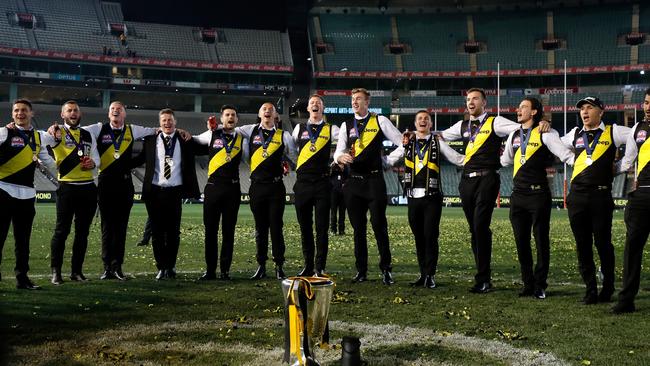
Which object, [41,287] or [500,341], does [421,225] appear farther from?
[41,287]

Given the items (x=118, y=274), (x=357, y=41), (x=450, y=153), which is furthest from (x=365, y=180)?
(x=357, y=41)

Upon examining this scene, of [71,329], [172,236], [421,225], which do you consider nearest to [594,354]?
[421,225]

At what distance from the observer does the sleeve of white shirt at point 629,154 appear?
22.5 feet

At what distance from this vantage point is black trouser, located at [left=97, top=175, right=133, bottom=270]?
862 centimetres

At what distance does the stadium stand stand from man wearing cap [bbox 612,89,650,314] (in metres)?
50.2

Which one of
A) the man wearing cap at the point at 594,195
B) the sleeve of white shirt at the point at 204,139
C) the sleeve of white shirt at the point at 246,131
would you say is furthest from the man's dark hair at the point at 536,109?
the sleeve of white shirt at the point at 204,139

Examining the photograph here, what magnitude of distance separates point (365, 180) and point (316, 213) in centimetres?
85

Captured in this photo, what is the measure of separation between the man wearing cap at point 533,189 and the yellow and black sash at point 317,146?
260 cm

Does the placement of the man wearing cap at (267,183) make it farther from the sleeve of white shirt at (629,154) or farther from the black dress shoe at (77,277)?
the sleeve of white shirt at (629,154)

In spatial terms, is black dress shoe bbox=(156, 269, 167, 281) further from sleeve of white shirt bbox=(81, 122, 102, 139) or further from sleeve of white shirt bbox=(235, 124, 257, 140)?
sleeve of white shirt bbox=(235, 124, 257, 140)

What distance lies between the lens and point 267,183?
8789mm

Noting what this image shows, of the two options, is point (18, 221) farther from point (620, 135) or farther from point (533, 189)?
point (620, 135)

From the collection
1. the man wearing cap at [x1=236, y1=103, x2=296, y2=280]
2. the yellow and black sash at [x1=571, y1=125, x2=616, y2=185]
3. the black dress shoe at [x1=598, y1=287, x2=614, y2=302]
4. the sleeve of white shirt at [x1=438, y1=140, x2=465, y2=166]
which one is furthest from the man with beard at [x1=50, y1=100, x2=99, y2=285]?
the black dress shoe at [x1=598, y1=287, x2=614, y2=302]

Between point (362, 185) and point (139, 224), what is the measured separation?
49.0 ft
